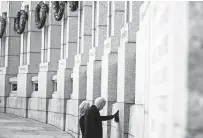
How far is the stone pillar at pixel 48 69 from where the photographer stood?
68.1 feet

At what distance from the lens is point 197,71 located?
1150 millimetres

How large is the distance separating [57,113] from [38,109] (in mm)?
3521

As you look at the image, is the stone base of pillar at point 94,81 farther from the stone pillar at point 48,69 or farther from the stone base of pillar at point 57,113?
the stone pillar at point 48,69

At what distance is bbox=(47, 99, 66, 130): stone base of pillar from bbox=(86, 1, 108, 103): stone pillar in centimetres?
410

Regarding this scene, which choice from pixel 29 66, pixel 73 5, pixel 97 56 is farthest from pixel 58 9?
pixel 97 56

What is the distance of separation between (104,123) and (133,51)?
258cm

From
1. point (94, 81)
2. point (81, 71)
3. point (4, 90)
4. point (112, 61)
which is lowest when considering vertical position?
point (4, 90)

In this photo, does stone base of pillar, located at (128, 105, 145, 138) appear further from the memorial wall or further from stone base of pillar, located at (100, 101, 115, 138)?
stone base of pillar, located at (100, 101, 115, 138)

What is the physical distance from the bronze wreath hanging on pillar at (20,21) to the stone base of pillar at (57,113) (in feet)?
21.5

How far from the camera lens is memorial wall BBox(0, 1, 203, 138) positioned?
1.16m

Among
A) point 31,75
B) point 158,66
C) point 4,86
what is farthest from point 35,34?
point 158,66

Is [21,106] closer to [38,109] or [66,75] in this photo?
[38,109]

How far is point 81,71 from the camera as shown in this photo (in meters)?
15.2

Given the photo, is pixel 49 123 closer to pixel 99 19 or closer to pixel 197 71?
pixel 99 19
